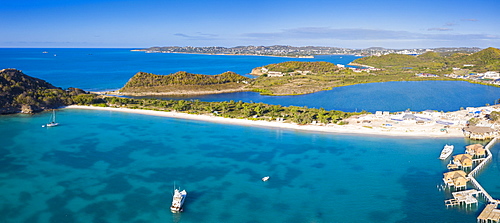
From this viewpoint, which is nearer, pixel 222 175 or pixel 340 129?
pixel 222 175

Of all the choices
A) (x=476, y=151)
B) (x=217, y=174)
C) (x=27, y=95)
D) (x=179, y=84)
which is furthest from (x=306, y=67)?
(x=217, y=174)

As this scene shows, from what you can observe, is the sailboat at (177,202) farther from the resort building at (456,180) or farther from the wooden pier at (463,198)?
the resort building at (456,180)

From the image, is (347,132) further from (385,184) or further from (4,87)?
(4,87)

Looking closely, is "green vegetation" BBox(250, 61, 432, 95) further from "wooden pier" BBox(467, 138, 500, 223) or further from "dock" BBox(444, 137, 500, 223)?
"dock" BBox(444, 137, 500, 223)

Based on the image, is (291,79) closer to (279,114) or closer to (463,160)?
(279,114)

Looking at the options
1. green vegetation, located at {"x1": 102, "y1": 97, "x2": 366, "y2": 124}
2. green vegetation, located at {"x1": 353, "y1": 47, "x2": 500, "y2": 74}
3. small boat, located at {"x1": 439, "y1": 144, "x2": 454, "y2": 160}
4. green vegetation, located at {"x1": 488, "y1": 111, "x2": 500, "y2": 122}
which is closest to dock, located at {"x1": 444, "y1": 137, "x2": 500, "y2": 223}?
small boat, located at {"x1": 439, "y1": 144, "x2": 454, "y2": 160}

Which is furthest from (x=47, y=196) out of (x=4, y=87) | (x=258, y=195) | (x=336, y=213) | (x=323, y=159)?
(x=4, y=87)
